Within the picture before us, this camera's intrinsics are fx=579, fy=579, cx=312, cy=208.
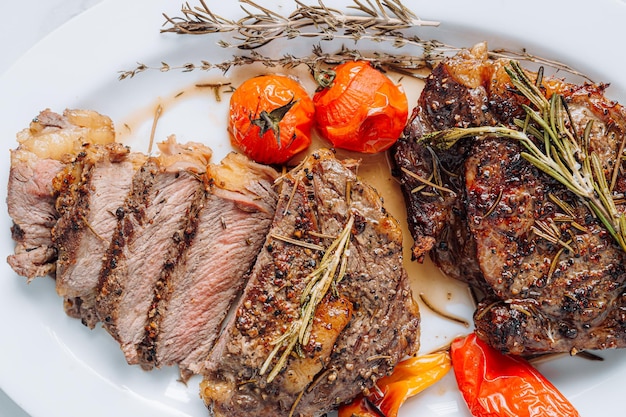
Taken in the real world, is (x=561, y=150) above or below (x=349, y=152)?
above

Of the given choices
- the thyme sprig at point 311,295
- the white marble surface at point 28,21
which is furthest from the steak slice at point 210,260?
the white marble surface at point 28,21

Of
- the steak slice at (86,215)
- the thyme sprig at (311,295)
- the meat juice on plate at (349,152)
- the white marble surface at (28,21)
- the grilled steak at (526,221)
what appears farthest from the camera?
the white marble surface at (28,21)

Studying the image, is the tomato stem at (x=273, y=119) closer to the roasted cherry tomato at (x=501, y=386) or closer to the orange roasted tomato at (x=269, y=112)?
the orange roasted tomato at (x=269, y=112)

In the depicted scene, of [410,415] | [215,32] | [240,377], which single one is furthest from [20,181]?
[410,415]

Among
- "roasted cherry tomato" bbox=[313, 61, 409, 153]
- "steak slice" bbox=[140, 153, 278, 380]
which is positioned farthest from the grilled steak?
"steak slice" bbox=[140, 153, 278, 380]

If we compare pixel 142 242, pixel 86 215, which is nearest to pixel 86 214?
pixel 86 215

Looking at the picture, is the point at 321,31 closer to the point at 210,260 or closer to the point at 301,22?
the point at 301,22

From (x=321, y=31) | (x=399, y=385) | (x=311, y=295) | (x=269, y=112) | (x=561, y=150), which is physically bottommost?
(x=399, y=385)
